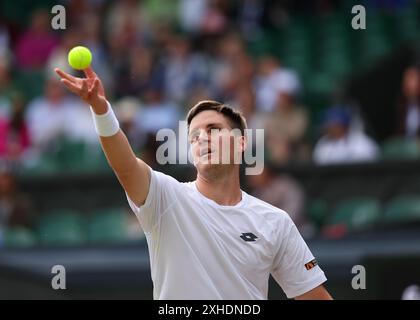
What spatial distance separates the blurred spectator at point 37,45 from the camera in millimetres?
15516

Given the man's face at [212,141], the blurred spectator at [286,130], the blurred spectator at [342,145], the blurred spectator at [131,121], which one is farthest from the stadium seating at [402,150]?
the man's face at [212,141]

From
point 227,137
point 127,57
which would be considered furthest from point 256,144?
point 227,137

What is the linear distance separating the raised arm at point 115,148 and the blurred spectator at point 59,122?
8150mm

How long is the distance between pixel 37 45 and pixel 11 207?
4133 millimetres

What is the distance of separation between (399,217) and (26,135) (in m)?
4.69

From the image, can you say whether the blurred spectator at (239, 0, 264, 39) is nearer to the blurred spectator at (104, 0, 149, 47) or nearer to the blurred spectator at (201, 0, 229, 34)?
the blurred spectator at (201, 0, 229, 34)

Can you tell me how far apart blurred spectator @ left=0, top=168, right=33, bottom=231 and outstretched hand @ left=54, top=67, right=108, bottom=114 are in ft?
22.3

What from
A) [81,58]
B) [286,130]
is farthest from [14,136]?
[81,58]

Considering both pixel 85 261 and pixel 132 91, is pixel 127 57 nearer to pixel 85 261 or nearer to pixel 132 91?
pixel 132 91

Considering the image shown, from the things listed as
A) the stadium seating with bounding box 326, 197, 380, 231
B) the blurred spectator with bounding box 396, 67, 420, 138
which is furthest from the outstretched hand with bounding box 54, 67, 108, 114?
the blurred spectator with bounding box 396, 67, 420, 138

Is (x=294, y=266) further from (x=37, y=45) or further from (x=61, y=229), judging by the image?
(x=37, y=45)

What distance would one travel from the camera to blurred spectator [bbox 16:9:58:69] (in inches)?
611

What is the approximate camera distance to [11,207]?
12.0 m

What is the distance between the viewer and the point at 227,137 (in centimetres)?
575
